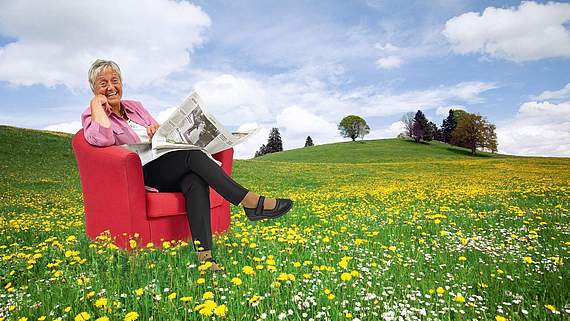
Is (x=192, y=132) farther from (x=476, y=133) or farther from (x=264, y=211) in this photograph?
(x=476, y=133)

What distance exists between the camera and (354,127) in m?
87.3

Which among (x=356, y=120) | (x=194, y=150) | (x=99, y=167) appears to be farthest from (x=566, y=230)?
(x=356, y=120)

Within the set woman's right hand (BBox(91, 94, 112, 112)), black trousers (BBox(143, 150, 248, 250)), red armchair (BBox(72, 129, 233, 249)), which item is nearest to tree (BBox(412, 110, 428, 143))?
red armchair (BBox(72, 129, 233, 249))

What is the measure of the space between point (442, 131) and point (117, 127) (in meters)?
91.4

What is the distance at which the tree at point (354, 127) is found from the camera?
3423 inches

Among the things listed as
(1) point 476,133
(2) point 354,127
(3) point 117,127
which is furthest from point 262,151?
(3) point 117,127

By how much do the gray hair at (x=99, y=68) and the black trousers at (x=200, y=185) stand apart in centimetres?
153

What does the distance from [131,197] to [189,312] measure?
88.7 inches

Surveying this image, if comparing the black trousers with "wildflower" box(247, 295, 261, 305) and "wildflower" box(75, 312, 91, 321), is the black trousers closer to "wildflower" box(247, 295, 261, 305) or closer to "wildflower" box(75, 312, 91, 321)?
"wildflower" box(247, 295, 261, 305)

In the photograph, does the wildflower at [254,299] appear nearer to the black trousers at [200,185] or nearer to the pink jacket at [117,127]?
the black trousers at [200,185]

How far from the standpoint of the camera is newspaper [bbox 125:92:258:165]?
165 inches

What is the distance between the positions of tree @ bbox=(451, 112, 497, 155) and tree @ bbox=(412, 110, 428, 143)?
1239 centimetres

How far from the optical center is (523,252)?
4.68 meters

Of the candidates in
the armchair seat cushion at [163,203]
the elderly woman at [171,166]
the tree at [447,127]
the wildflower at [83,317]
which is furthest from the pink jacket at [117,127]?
the tree at [447,127]
